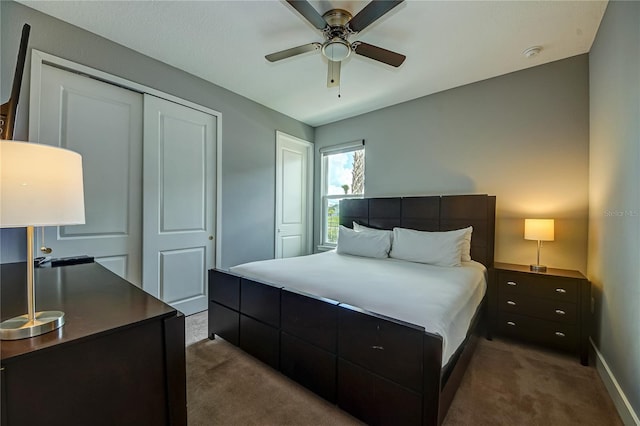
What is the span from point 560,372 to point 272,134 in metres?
3.96

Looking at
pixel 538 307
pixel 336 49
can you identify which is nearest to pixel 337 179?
pixel 336 49

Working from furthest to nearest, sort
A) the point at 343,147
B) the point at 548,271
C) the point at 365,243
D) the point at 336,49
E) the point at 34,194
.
Result: the point at 343,147
the point at 365,243
the point at 548,271
the point at 336,49
the point at 34,194

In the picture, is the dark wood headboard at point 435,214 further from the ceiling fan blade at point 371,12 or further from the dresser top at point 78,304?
the dresser top at point 78,304

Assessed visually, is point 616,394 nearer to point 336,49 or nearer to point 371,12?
point 371,12

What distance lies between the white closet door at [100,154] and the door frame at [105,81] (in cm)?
3

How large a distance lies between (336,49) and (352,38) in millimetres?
433

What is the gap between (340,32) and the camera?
75.8 inches

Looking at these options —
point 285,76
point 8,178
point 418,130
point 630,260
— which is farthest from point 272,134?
point 630,260

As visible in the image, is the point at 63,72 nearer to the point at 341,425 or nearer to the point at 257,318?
the point at 257,318

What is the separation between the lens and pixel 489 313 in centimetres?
255

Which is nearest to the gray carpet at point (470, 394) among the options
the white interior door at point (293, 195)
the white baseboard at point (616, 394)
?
the white baseboard at point (616, 394)

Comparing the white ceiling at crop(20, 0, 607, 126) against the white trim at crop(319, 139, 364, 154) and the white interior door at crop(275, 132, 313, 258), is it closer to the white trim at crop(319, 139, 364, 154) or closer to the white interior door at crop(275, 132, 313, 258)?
the white trim at crop(319, 139, 364, 154)

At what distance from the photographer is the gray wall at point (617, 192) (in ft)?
4.96

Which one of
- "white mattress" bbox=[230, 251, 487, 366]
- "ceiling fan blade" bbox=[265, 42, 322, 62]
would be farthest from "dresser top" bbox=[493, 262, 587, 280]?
"ceiling fan blade" bbox=[265, 42, 322, 62]
